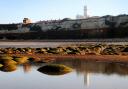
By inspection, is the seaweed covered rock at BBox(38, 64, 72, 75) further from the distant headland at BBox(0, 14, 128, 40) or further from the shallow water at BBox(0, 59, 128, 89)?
the distant headland at BBox(0, 14, 128, 40)

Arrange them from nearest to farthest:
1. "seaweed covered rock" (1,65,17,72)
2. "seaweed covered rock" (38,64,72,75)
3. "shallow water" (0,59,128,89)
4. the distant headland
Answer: "shallow water" (0,59,128,89)
"seaweed covered rock" (38,64,72,75)
"seaweed covered rock" (1,65,17,72)
the distant headland

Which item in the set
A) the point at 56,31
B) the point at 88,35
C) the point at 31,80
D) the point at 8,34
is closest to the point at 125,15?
the point at 88,35

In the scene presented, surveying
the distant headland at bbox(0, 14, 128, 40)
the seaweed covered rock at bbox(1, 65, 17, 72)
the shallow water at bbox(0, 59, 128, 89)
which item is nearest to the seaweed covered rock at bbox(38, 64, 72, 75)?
the shallow water at bbox(0, 59, 128, 89)

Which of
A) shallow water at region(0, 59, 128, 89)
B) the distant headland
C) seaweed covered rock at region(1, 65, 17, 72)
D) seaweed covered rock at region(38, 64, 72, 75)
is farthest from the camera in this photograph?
the distant headland

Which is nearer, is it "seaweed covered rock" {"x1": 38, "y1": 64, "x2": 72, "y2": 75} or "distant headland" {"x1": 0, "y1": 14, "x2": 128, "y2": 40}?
"seaweed covered rock" {"x1": 38, "y1": 64, "x2": 72, "y2": 75}

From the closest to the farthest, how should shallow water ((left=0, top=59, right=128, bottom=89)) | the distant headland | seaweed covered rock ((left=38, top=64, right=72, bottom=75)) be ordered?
shallow water ((left=0, top=59, right=128, bottom=89))
seaweed covered rock ((left=38, top=64, right=72, bottom=75))
the distant headland

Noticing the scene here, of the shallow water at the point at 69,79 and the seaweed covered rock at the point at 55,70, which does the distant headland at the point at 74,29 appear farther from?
the seaweed covered rock at the point at 55,70

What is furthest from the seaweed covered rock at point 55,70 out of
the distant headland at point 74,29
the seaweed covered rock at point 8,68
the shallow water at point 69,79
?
the distant headland at point 74,29

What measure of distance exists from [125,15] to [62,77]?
95.1m

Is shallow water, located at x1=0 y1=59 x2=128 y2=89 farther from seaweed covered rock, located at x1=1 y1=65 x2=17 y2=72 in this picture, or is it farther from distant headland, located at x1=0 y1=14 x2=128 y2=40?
distant headland, located at x1=0 y1=14 x2=128 y2=40

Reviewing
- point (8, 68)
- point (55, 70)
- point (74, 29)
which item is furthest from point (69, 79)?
point (74, 29)

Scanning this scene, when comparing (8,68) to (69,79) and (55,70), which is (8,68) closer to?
(55,70)

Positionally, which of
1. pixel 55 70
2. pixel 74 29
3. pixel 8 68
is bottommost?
pixel 8 68

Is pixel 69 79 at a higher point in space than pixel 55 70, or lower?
lower
